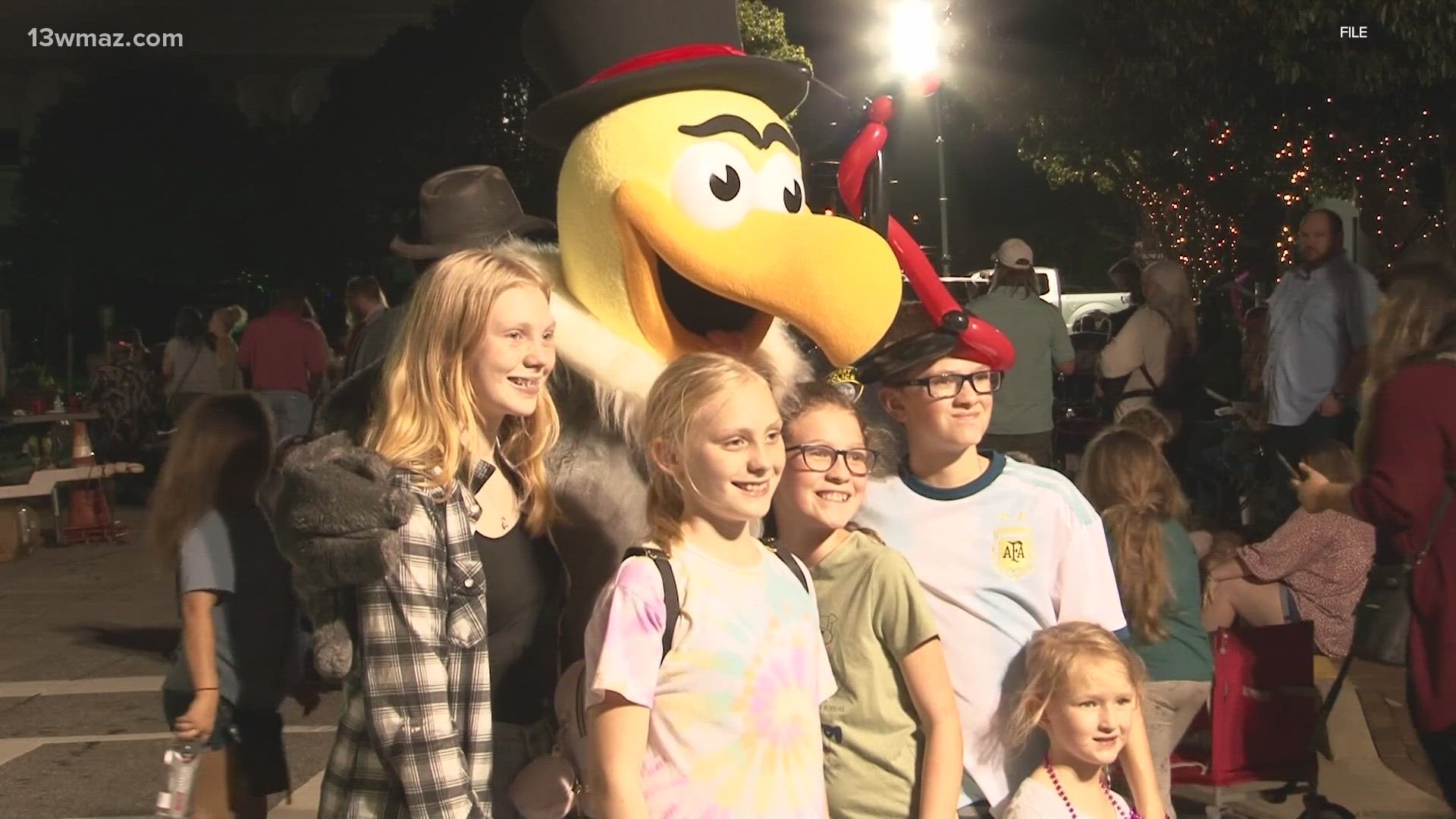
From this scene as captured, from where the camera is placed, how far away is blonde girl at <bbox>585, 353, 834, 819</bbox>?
275 cm

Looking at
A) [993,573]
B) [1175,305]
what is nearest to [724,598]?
[993,573]

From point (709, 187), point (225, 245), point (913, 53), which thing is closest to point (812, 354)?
point (709, 187)

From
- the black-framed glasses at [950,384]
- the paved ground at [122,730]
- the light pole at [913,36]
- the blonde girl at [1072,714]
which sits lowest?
the paved ground at [122,730]

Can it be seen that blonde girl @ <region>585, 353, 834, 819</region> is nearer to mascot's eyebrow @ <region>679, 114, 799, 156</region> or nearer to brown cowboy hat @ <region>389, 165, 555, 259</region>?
mascot's eyebrow @ <region>679, 114, 799, 156</region>

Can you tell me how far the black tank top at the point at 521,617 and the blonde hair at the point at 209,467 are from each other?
1.85 metres

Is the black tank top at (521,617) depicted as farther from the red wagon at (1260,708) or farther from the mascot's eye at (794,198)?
the red wagon at (1260,708)

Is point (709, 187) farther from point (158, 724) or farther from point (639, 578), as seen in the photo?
point (158, 724)

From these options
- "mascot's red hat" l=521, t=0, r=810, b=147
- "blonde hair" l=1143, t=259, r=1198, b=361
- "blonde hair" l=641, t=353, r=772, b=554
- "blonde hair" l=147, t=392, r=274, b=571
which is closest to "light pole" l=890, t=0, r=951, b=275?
"blonde hair" l=1143, t=259, r=1198, b=361

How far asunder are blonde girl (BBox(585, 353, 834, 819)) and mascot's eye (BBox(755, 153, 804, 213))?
81cm

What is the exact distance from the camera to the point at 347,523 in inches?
111

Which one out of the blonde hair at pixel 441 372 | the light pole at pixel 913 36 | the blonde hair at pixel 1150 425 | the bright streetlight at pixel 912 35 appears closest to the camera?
the blonde hair at pixel 441 372

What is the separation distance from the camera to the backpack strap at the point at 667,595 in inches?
110

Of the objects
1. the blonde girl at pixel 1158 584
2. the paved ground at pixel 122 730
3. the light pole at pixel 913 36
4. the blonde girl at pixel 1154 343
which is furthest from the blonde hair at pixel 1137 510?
the light pole at pixel 913 36

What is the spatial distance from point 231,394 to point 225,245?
29.0 meters
